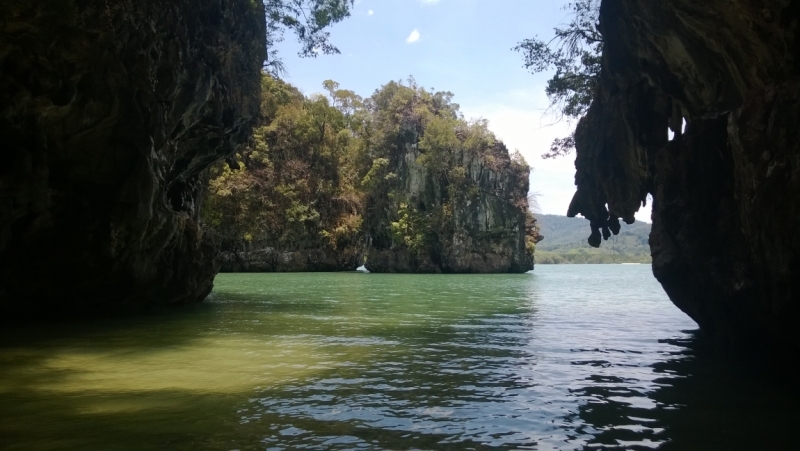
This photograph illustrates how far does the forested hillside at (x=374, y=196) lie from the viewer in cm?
5075

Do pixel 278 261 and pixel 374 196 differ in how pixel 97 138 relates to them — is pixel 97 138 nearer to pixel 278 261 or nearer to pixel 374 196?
pixel 278 261

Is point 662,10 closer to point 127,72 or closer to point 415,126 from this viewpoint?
point 127,72

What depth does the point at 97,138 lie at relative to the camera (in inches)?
446

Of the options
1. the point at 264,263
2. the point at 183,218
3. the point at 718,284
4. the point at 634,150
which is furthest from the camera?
the point at 264,263

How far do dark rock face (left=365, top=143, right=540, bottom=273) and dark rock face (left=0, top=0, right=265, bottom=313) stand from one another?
1412 inches

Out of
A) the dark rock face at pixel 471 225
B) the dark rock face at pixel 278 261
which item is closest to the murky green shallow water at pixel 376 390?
the dark rock face at pixel 471 225

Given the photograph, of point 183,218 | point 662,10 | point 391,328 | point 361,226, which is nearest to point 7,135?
point 183,218

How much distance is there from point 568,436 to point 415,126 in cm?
5144

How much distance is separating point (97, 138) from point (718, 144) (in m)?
11.3

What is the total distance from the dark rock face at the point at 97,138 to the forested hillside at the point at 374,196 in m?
34.9

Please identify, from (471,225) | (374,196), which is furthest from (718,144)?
(374,196)

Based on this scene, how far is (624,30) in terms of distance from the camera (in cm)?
1126

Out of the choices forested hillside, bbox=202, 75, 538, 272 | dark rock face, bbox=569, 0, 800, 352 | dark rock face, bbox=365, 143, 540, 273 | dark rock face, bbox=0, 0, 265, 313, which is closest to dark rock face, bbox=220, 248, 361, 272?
forested hillside, bbox=202, 75, 538, 272

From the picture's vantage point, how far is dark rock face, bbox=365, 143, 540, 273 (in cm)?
5078
